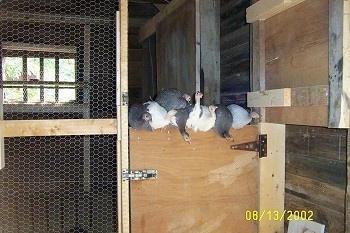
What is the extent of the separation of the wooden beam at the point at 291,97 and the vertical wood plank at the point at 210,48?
0.57 meters

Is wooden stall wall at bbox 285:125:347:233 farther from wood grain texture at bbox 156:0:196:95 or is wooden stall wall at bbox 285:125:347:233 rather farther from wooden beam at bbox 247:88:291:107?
wood grain texture at bbox 156:0:196:95

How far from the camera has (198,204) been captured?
4.42ft

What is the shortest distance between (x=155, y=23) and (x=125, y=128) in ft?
5.92

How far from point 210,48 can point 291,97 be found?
0.92 meters

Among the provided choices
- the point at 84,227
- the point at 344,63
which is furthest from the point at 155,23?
the point at 344,63

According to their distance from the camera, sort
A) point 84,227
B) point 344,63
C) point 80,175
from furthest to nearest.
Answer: point 80,175 < point 84,227 < point 344,63

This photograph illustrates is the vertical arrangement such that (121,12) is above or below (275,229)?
above

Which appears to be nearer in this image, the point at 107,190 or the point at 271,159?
the point at 271,159

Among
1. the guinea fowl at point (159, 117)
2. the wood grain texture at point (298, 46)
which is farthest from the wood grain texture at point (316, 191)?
the guinea fowl at point (159, 117)

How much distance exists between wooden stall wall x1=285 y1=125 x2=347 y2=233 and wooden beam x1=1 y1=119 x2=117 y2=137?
0.72 metres

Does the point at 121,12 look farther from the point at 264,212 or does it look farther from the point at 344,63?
the point at 264,212

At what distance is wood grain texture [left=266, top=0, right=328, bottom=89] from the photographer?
1.07m

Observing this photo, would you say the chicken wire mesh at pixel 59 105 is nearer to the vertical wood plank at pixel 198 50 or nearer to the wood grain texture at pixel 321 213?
the vertical wood plank at pixel 198 50

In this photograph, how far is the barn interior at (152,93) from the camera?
45.4 inches
